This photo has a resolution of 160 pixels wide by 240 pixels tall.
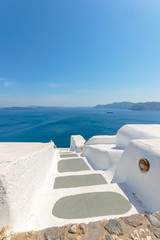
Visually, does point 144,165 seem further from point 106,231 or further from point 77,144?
point 77,144

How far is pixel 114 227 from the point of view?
2197 millimetres

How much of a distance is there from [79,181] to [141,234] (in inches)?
116

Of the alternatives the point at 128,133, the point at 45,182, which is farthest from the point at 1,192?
the point at 128,133

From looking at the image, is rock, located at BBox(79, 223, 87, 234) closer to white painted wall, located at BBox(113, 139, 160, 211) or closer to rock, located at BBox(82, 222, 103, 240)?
rock, located at BBox(82, 222, 103, 240)

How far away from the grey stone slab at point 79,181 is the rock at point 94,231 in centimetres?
208

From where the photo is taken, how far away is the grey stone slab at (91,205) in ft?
9.50

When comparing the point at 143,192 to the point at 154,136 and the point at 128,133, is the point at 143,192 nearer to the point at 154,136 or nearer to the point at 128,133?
the point at 154,136

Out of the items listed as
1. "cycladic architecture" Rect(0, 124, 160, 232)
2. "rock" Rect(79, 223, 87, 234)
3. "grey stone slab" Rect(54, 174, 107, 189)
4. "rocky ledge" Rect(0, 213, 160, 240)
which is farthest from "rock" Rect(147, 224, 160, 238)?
"grey stone slab" Rect(54, 174, 107, 189)

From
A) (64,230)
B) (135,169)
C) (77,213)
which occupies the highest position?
(135,169)

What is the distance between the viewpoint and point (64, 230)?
220 cm

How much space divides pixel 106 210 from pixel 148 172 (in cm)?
190

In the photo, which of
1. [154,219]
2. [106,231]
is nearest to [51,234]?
[106,231]

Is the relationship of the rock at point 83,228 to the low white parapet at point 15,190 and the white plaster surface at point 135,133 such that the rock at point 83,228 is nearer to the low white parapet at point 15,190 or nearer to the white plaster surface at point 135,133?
the low white parapet at point 15,190

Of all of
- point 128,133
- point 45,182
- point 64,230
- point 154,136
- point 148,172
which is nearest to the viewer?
point 64,230
